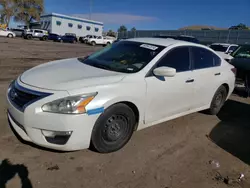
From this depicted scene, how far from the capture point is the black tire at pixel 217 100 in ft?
16.1

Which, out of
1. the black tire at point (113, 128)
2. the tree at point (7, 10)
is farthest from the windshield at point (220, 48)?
the tree at point (7, 10)

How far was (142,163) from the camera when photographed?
3.09 metres

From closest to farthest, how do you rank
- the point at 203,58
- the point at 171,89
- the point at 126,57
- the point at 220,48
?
1. the point at 171,89
2. the point at 126,57
3. the point at 203,58
4. the point at 220,48

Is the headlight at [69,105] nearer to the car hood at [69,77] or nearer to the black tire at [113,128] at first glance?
the car hood at [69,77]

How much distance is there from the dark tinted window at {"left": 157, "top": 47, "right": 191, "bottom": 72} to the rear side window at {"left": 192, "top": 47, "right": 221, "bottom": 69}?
0.69 feet

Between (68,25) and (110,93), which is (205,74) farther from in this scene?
(68,25)

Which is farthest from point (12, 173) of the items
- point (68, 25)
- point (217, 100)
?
point (68, 25)

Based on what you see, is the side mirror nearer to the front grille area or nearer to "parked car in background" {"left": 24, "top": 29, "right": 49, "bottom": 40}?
the front grille area

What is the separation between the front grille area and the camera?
2732 mm

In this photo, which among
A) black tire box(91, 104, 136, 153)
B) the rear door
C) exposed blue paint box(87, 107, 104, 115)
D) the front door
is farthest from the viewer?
the rear door

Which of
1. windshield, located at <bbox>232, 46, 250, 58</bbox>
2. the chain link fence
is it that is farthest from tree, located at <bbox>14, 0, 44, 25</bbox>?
windshield, located at <bbox>232, 46, 250, 58</bbox>

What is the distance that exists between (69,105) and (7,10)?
64.8 meters

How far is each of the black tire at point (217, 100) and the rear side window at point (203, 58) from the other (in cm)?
59

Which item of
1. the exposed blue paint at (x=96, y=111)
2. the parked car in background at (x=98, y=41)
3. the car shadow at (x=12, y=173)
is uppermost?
the parked car in background at (x=98, y=41)
